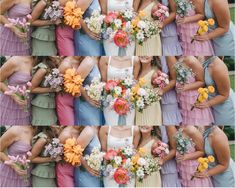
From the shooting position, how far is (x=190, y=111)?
10.0 ft

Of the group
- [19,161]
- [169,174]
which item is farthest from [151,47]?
[19,161]

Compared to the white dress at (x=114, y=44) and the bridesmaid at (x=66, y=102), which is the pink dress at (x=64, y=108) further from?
the white dress at (x=114, y=44)

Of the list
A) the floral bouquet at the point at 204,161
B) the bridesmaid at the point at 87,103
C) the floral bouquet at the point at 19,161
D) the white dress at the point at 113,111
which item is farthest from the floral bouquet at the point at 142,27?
the floral bouquet at the point at 19,161

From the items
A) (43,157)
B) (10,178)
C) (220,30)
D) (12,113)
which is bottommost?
(10,178)

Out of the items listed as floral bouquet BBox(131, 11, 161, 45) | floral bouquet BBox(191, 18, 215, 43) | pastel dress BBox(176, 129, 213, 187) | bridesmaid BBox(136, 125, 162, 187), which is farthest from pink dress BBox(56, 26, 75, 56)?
pastel dress BBox(176, 129, 213, 187)

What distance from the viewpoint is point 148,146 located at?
303cm

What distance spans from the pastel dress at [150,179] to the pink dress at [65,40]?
583 mm

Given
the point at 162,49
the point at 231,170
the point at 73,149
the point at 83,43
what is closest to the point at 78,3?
the point at 83,43

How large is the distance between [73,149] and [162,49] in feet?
2.15

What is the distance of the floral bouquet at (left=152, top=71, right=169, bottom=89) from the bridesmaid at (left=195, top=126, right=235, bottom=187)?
307 millimetres

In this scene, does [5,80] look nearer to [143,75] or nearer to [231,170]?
[143,75]

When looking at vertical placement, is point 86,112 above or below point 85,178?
above

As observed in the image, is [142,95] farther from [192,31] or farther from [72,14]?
[72,14]

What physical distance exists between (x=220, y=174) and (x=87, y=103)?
2.44ft
